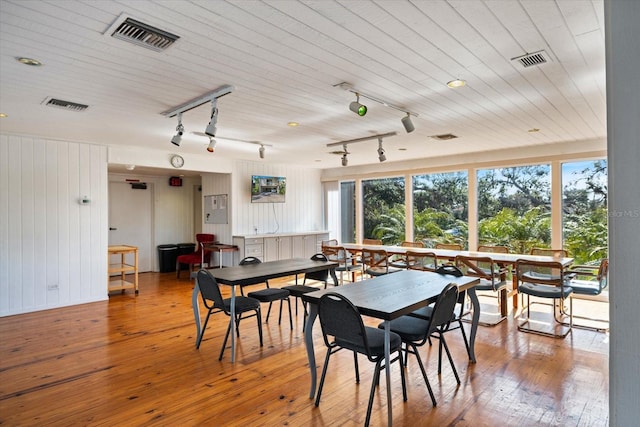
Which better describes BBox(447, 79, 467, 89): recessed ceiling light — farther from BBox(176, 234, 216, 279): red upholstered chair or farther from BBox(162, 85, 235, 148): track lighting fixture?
BBox(176, 234, 216, 279): red upholstered chair

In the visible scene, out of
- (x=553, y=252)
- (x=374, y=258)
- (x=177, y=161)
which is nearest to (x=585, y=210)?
(x=553, y=252)

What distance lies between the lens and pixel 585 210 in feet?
19.2

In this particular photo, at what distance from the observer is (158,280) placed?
7.66 metres

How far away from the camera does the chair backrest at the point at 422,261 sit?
5051mm

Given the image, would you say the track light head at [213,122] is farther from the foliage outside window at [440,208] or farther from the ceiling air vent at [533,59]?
the foliage outside window at [440,208]

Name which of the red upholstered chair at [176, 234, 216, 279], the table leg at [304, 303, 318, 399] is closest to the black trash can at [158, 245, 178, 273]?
the red upholstered chair at [176, 234, 216, 279]

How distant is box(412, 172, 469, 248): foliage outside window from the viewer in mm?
7191

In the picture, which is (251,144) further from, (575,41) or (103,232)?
(575,41)

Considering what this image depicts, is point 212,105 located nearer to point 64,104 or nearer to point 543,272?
point 64,104

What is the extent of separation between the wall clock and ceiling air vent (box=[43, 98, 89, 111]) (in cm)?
281

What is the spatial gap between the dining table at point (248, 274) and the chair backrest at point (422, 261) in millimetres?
1302

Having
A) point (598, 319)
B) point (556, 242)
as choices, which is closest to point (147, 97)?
point (598, 319)

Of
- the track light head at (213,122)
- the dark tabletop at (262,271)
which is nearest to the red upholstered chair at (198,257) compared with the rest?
the dark tabletop at (262,271)

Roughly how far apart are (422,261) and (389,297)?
283 centimetres
